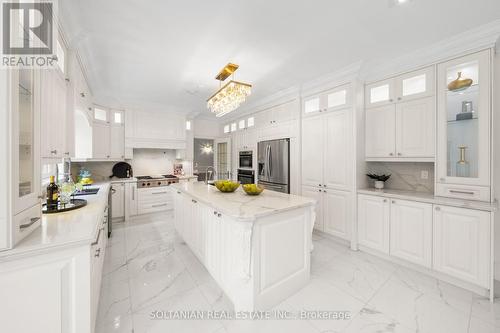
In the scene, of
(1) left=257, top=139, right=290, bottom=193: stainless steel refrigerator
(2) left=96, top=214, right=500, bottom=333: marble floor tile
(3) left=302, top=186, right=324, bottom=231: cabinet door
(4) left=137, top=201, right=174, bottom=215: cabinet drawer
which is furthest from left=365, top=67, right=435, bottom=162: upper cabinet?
(4) left=137, top=201, right=174, bottom=215: cabinet drawer

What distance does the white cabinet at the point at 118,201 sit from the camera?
3973mm

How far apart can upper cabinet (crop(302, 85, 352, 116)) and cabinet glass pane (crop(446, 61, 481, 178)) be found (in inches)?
41.8

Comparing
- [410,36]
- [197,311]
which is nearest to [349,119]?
[410,36]

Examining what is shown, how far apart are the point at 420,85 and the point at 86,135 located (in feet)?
16.7

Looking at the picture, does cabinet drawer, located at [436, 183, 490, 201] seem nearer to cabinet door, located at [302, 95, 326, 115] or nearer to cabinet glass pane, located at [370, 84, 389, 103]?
cabinet glass pane, located at [370, 84, 389, 103]

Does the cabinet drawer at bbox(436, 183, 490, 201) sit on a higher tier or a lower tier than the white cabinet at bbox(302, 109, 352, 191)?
lower

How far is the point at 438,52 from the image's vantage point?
224cm

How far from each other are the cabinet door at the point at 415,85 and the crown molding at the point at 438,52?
0.08 m

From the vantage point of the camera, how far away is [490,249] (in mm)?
1821

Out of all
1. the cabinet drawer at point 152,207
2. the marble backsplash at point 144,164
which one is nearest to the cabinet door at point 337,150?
the cabinet drawer at point 152,207

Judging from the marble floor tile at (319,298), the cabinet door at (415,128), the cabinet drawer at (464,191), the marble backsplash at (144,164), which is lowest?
the marble floor tile at (319,298)

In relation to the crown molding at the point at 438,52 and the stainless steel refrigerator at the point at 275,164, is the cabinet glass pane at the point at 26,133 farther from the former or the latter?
the crown molding at the point at 438,52

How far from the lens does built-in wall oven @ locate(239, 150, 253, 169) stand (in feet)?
15.2

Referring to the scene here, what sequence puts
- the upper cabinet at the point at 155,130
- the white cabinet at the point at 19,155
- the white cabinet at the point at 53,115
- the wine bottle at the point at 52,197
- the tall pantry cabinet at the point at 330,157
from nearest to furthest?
the white cabinet at the point at 19,155, the white cabinet at the point at 53,115, the wine bottle at the point at 52,197, the tall pantry cabinet at the point at 330,157, the upper cabinet at the point at 155,130
